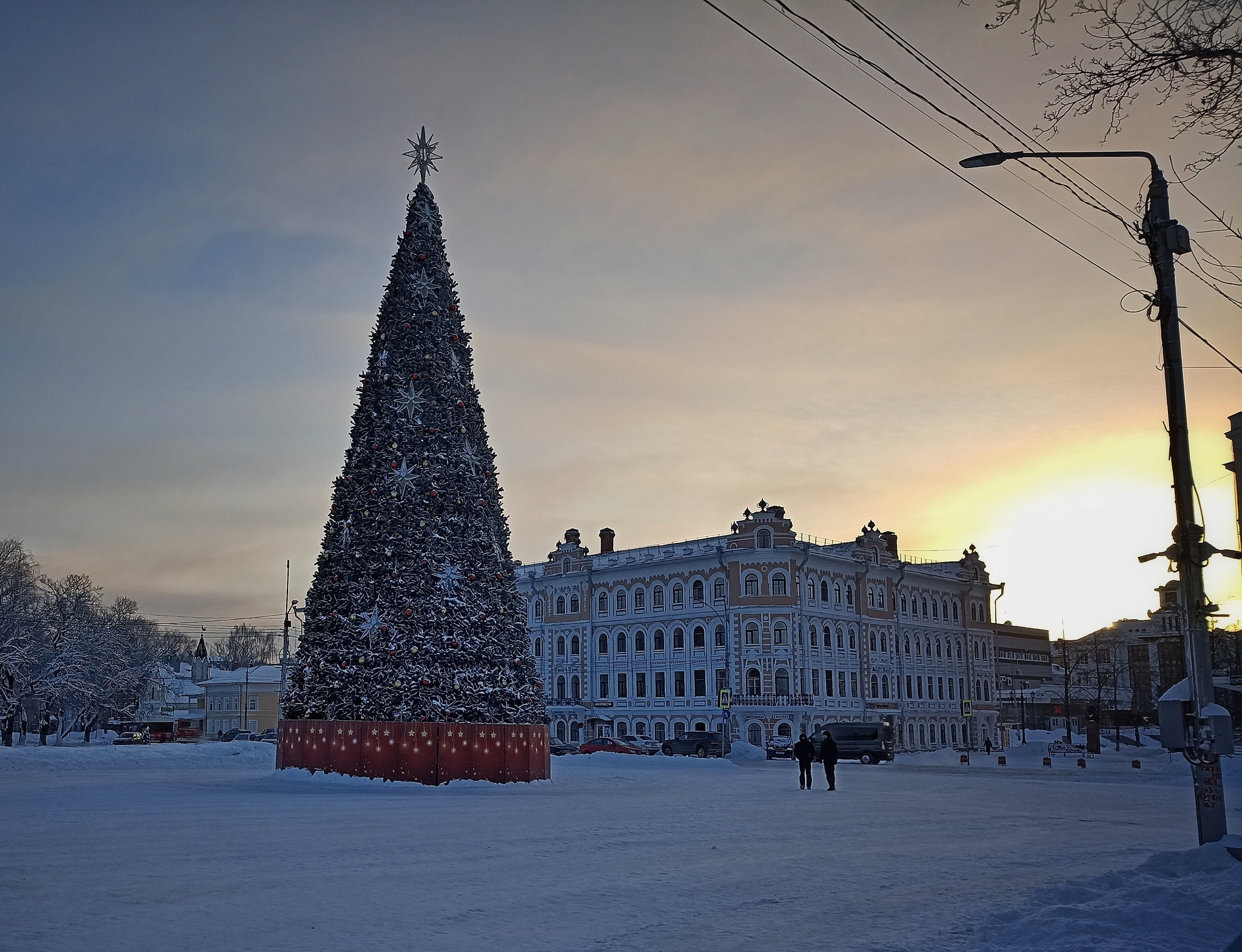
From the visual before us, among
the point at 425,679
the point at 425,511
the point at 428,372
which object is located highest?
the point at 428,372

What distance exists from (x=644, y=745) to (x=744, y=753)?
575 centimetres

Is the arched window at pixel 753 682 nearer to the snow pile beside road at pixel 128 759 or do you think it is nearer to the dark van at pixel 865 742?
the dark van at pixel 865 742

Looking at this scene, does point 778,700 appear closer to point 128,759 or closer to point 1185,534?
point 128,759

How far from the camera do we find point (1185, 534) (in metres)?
13.3

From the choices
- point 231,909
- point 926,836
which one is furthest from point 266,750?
point 231,909

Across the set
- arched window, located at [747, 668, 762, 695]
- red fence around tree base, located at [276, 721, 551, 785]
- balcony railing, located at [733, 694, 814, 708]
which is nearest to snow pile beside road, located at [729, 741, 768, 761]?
balcony railing, located at [733, 694, 814, 708]

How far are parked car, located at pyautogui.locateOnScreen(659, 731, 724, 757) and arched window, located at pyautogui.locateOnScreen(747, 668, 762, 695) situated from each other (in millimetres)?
9985

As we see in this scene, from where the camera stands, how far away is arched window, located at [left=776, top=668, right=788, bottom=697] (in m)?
66.9

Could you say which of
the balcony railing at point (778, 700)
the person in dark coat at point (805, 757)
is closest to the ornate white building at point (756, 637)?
the balcony railing at point (778, 700)

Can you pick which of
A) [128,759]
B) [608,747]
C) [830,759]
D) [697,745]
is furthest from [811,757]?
[697,745]

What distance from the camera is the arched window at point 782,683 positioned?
66875 mm

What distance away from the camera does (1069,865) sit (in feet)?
43.4

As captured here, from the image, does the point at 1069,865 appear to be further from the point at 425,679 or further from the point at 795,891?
the point at 425,679

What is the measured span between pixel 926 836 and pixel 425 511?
1481 cm
